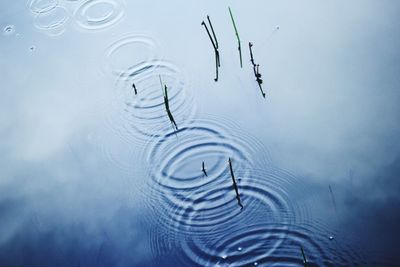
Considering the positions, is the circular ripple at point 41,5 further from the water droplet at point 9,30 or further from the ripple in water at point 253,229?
the ripple in water at point 253,229

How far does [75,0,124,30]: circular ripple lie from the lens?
104 inches

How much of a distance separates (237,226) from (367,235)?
57 centimetres

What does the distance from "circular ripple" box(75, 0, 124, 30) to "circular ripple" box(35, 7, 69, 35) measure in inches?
4.1

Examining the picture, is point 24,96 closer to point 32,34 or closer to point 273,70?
point 32,34

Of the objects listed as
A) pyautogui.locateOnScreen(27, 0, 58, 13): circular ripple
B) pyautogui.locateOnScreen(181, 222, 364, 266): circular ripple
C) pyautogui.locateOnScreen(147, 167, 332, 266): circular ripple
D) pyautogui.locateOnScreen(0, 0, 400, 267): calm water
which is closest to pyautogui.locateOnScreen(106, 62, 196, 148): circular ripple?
pyautogui.locateOnScreen(0, 0, 400, 267): calm water

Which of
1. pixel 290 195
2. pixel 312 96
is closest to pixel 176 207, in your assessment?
pixel 290 195

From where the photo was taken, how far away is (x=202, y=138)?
6.79ft

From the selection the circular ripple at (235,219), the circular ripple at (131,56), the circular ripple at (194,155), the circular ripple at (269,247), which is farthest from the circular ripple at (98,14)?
the circular ripple at (269,247)

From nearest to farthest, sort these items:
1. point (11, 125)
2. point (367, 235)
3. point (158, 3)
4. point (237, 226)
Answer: point (367, 235), point (237, 226), point (11, 125), point (158, 3)

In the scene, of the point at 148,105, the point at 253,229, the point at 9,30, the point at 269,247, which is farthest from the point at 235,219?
the point at 9,30

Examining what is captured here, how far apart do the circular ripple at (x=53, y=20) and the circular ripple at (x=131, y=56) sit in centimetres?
47

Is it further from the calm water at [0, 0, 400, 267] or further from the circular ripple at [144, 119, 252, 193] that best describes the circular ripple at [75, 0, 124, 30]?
the circular ripple at [144, 119, 252, 193]

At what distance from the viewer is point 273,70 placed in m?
2.20

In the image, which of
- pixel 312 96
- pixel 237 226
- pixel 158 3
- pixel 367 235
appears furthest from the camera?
pixel 158 3
